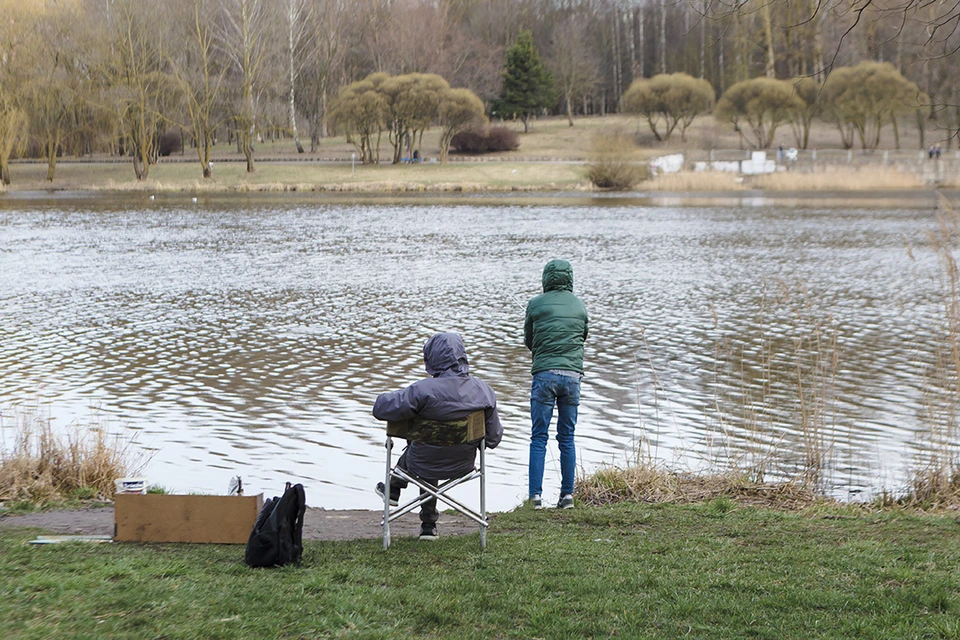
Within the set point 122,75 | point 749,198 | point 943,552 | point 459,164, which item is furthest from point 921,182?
point 943,552

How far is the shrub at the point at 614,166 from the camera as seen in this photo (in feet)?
188

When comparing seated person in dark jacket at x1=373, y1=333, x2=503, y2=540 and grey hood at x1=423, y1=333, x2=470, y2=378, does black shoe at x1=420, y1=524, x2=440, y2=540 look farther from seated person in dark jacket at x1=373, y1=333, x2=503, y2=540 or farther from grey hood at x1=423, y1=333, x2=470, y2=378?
grey hood at x1=423, y1=333, x2=470, y2=378

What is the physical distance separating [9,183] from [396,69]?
3578 centimetres

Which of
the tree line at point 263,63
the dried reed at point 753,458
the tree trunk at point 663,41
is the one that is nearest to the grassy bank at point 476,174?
the tree line at point 263,63

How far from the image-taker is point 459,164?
222 feet

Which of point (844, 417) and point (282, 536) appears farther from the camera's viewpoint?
point (844, 417)

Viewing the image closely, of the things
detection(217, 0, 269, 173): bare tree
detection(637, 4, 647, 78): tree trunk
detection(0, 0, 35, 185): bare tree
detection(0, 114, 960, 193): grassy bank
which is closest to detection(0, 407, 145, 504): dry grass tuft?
detection(0, 114, 960, 193): grassy bank

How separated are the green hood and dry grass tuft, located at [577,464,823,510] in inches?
67.3

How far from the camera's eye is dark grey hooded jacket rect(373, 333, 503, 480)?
6.08 metres

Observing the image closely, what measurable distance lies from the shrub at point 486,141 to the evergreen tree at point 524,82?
34.2 feet

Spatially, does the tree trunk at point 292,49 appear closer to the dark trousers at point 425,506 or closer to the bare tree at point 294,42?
the bare tree at point 294,42

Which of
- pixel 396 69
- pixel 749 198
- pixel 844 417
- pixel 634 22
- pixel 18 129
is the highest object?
pixel 634 22

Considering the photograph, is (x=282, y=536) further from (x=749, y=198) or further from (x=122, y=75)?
(x=122, y=75)

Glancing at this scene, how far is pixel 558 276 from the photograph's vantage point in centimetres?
773
